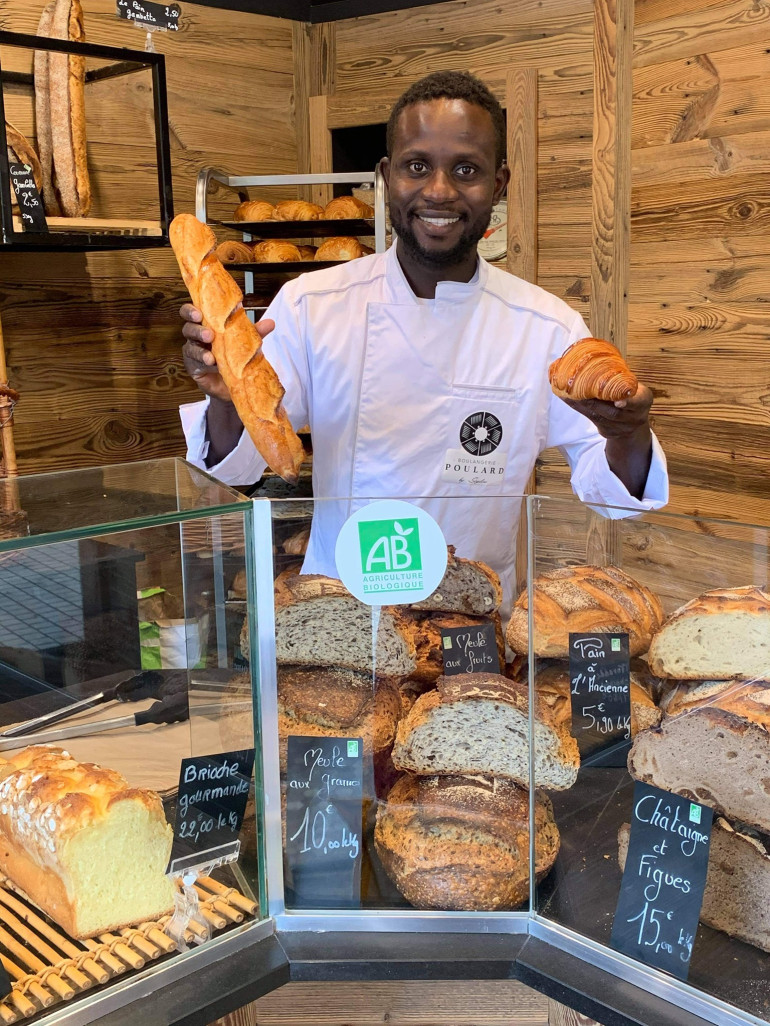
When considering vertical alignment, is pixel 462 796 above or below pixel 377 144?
below

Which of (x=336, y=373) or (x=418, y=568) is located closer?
(x=418, y=568)

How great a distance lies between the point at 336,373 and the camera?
2117 mm

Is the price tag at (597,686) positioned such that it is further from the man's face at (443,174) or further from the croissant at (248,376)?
the man's face at (443,174)

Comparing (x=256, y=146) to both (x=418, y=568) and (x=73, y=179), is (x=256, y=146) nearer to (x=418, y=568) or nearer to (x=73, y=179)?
(x=73, y=179)

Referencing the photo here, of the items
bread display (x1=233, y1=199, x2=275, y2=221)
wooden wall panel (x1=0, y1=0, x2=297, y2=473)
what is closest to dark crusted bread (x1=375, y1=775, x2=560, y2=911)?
wooden wall panel (x1=0, y1=0, x2=297, y2=473)

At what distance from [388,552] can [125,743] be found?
37 centimetres

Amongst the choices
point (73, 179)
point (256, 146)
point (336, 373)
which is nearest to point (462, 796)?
point (336, 373)

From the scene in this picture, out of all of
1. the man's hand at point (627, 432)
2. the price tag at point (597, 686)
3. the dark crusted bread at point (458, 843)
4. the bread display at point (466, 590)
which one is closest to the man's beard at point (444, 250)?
the man's hand at point (627, 432)

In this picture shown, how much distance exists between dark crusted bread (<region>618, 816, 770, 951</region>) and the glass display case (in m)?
0.51

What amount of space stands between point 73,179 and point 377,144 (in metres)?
1.66

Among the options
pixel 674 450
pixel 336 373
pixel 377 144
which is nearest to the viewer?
pixel 336 373

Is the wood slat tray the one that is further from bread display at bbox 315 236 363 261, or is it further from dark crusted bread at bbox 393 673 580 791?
bread display at bbox 315 236 363 261

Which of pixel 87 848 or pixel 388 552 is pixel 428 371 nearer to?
pixel 388 552

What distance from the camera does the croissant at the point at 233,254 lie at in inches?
128
